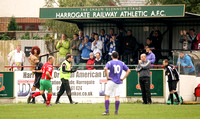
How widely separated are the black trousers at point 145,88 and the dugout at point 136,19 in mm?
3932

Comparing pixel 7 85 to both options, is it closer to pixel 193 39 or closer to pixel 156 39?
pixel 156 39

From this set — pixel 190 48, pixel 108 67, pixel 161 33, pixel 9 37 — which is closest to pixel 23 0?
pixel 9 37

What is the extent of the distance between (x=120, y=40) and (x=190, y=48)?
375 centimetres

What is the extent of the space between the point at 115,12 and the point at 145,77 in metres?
4.63

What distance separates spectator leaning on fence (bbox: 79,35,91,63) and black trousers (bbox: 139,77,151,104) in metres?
6.05

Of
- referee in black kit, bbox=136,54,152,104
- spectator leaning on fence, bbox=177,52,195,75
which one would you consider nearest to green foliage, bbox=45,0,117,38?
spectator leaning on fence, bbox=177,52,195,75

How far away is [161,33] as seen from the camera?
28828 millimetres

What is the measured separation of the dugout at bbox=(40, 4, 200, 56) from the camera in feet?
80.0

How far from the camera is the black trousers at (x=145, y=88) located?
70.8 ft

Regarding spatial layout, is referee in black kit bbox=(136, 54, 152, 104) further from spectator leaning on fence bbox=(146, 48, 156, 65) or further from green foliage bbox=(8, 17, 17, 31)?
green foliage bbox=(8, 17, 17, 31)

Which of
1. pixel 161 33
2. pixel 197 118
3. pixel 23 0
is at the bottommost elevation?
pixel 197 118

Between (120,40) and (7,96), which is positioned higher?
(120,40)

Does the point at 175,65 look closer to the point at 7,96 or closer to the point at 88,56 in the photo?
the point at 88,56

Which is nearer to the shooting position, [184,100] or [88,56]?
[184,100]
